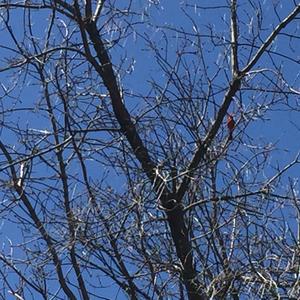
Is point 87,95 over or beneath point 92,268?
over

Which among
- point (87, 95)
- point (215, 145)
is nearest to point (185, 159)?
point (215, 145)

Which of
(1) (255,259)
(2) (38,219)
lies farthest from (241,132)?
(2) (38,219)

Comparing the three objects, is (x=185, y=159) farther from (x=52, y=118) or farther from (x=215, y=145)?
(x=52, y=118)

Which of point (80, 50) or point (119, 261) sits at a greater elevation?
point (80, 50)

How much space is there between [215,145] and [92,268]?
0.97 metres

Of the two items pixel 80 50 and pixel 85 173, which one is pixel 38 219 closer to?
pixel 85 173

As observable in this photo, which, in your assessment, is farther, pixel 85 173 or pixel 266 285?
pixel 85 173

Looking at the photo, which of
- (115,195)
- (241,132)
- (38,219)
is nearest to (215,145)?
(241,132)

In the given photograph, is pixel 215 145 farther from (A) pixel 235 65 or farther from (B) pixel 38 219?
(B) pixel 38 219

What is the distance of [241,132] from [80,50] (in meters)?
1.00

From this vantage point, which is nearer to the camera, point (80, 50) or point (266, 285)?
point (266, 285)

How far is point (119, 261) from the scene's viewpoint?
7230mm

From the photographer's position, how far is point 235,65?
7.22m

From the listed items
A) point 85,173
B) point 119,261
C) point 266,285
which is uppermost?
point 85,173
